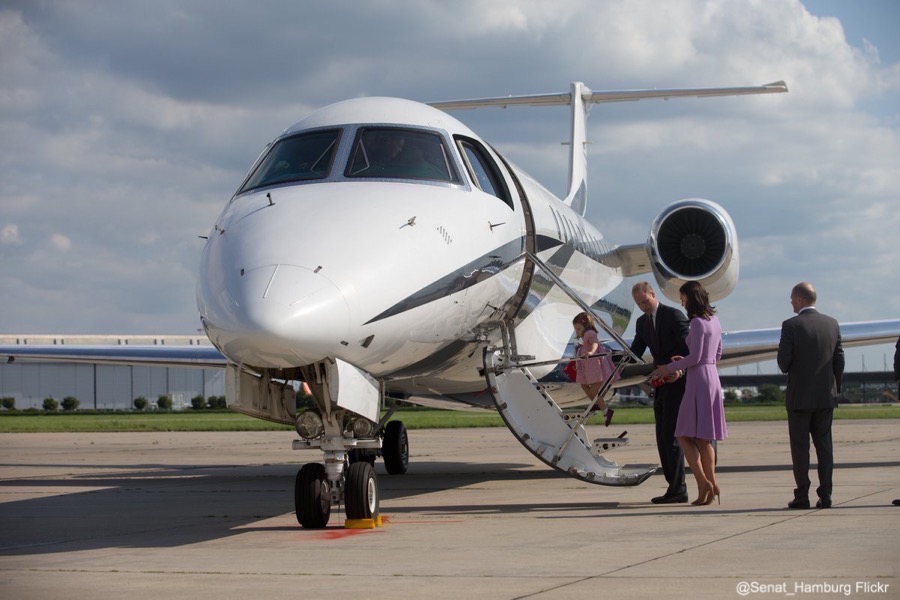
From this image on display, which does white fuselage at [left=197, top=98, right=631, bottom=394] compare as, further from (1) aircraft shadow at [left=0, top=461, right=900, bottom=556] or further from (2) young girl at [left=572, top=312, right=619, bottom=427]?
(1) aircraft shadow at [left=0, top=461, right=900, bottom=556]

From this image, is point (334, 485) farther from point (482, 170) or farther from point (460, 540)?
point (482, 170)

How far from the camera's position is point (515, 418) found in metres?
11.0

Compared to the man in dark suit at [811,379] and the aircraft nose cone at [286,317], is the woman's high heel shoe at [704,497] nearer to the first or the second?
the man in dark suit at [811,379]

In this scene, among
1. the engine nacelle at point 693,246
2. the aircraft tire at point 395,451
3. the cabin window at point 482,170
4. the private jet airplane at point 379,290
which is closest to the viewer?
the private jet airplane at point 379,290

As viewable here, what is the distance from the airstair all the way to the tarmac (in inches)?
11.7

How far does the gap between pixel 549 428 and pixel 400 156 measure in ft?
9.62

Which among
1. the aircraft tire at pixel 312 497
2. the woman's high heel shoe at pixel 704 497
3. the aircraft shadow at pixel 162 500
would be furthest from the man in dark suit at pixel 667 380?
the aircraft tire at pixel 312 497

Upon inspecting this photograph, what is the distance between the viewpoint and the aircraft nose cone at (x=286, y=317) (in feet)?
25.3

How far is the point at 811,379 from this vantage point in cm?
982

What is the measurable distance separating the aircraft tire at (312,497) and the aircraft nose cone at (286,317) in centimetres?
127

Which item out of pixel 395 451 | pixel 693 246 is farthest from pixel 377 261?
pixel 693 246

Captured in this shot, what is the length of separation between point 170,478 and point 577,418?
25.2ft

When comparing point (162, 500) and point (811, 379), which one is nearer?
point (811, 379)

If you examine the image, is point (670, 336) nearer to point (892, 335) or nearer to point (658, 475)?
point (658, 475)
